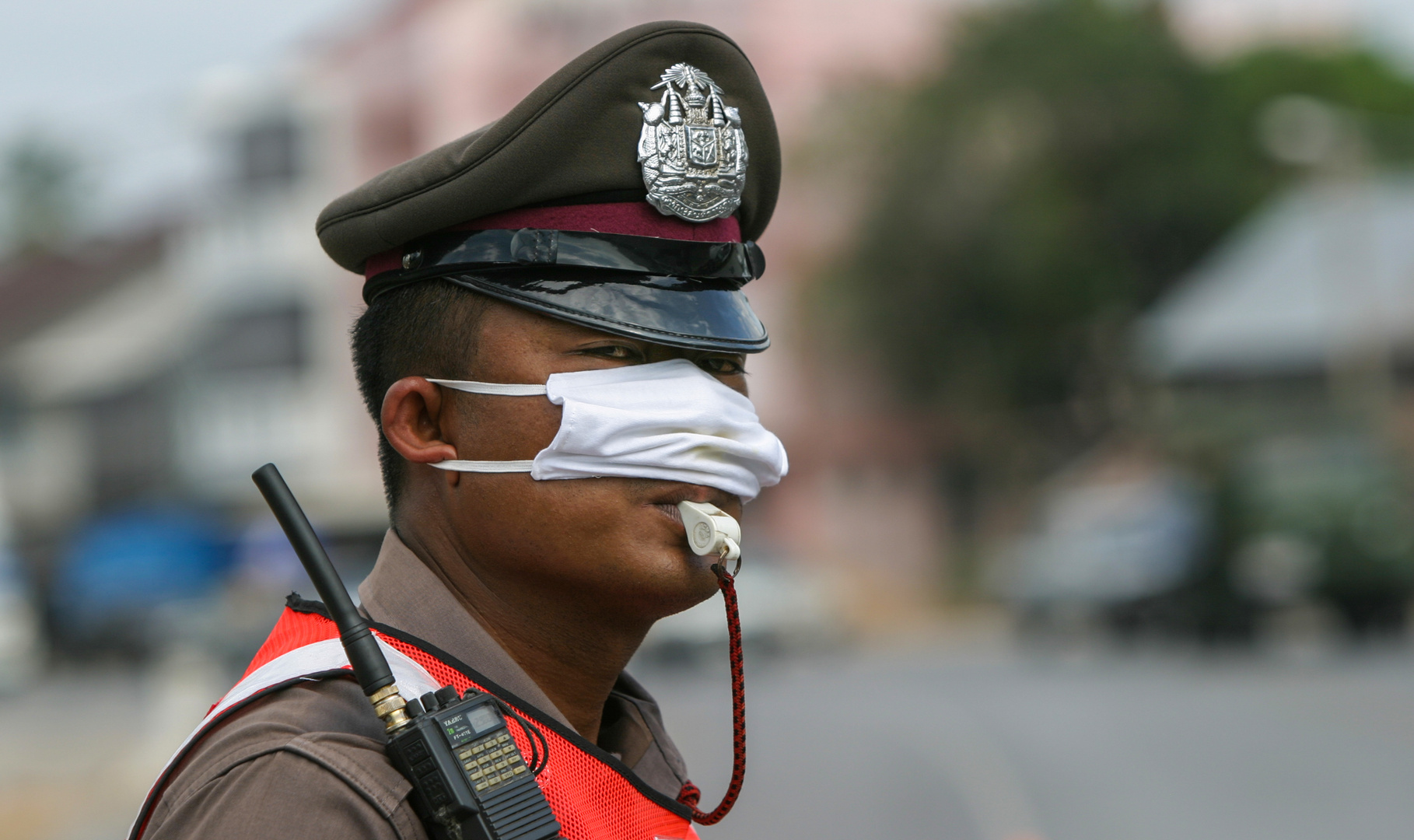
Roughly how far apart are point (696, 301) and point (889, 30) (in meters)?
41.1

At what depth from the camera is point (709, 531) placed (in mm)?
1997

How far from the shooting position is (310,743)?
1707 millimetres

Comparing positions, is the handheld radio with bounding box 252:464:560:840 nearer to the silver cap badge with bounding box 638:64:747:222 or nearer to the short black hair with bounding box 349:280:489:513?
the short black hair with bounding box 349:280:489:513

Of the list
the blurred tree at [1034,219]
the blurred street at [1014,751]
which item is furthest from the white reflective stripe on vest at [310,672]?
the blurred tree at [1034,219]

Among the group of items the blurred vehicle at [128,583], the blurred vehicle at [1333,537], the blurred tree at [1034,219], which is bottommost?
the blurred vehicle at [128,583]

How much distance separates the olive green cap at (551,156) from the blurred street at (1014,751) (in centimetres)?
723

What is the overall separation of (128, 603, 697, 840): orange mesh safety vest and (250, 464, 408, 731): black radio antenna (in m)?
0.05

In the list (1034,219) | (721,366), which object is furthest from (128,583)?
(721,366)

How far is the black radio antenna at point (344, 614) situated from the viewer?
69.9 inches

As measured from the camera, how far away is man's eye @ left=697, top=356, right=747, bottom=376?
2138 mm

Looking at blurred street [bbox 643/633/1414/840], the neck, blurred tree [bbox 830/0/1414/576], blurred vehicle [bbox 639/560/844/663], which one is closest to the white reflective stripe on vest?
the neck

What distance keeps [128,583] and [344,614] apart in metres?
27.5

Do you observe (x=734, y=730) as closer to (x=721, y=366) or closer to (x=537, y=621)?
(x=537, y=621)

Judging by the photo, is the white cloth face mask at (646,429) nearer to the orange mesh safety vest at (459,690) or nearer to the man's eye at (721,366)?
the man's eye at (721,366)
